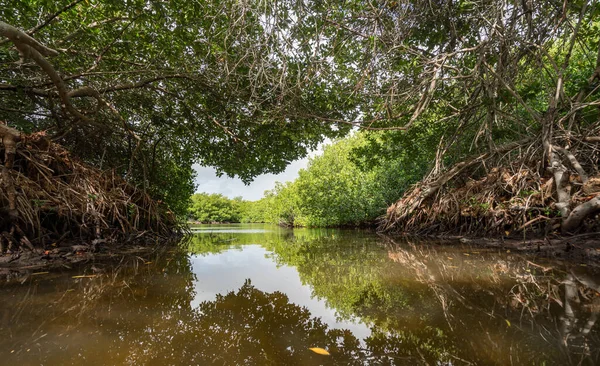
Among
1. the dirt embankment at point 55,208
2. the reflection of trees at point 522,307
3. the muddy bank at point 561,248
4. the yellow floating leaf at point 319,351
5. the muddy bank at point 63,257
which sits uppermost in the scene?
the dirt embankment at point 55,208

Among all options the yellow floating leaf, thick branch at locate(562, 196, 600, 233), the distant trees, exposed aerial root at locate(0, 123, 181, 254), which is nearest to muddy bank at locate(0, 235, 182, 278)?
exposed aerial root at locate(0, 123, 181, 254)

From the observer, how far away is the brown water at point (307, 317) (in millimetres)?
1036

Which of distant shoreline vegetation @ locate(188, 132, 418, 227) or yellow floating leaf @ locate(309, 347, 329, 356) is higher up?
distant shoreline vegetation @ locate(188, 132, 418, 227)

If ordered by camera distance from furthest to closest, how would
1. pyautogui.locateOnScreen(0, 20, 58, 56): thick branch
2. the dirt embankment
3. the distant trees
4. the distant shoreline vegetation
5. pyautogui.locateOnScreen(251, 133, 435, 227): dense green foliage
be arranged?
the distant trees < the distant shoreline vegetation < pyautogui.locateOnScreen(251, 133, 435, 227): dense green foliage < the dirt embankment < pyautogui.locateOnScreen(0, 20, 58, 56): thick branch

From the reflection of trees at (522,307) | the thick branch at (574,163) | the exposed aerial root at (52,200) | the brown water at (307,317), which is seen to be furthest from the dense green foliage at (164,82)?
the thick branch at (574,163)

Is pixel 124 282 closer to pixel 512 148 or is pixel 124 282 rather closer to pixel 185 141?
pixel 185 141

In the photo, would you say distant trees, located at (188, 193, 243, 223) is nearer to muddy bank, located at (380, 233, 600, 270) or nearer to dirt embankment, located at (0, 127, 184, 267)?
dirt embankment, located at (0, 127, 184, 267)

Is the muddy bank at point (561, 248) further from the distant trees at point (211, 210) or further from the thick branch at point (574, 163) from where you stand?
the distant trees at point (211, 210)

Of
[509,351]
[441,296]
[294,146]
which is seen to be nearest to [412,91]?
[441,296]

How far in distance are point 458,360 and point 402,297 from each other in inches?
29.9

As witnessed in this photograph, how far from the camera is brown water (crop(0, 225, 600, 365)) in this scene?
1036 millimetres

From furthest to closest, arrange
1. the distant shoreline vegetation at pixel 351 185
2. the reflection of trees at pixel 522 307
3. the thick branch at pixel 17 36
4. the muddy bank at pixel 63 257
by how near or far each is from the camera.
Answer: the distant shoreline vegetation at pixel 351 185 → the muddy bank at pixel 63 257 → the thick branch at pixel 17 36 → the reflection of trees at pixel 522 307

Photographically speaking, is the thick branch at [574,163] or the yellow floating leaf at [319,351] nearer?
the yellow floating leaf at [319,351]

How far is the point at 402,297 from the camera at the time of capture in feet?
5.67
